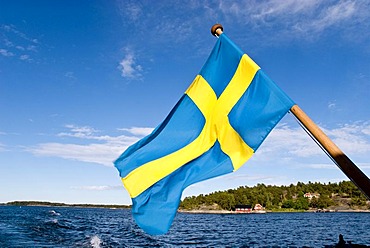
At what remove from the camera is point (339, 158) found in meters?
4.16

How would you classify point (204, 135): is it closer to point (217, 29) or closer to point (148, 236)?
point (217, 29)

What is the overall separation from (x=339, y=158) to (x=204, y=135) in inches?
94.2

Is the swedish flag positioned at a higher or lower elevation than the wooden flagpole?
higher

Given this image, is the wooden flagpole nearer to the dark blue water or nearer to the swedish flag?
the swedish flag

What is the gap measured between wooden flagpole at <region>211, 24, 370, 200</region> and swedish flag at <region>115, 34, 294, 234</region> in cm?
77

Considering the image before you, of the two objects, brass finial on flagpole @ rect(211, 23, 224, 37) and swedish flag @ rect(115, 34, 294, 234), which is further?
brass finial on flagpole @ rect(211, 23, 224, 37)

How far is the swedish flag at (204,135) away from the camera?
5.46 meters

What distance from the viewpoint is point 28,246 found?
113ft

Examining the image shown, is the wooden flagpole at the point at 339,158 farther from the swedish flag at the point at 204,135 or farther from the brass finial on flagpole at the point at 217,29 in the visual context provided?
the brass finial on flagpole at the point at 217,29

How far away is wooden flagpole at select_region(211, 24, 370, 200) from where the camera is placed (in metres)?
4.03

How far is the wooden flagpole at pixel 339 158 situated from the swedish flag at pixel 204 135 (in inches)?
30.4

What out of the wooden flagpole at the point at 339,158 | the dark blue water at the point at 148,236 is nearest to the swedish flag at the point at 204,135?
the wooden flagpole at the point at 339,158

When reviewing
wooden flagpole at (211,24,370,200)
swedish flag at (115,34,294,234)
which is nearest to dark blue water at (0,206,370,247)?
swedish flag at (115,34,294,234)

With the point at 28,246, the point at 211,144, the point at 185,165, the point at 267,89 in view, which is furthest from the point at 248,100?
the point at 28,246
